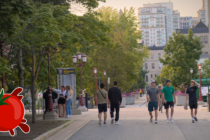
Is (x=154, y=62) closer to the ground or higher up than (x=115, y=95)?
higher up

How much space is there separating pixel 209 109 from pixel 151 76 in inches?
5424

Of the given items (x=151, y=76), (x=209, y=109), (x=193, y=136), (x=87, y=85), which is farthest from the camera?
(x=151, y=76)

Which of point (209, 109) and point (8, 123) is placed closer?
point (8, 123)

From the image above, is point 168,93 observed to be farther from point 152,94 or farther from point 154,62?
point 154,62

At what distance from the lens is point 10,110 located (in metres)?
8.57

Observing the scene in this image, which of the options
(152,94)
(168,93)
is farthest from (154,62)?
(152,94)

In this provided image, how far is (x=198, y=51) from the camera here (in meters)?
45.2

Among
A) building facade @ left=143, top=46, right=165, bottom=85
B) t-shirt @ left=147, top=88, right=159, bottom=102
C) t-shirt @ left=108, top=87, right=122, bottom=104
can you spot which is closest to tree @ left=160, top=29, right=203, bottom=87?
t-shirt @ left=147, top=88, right=159, bottom=102

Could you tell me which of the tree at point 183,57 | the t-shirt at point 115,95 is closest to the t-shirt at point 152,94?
the t-shirt at point 115,95

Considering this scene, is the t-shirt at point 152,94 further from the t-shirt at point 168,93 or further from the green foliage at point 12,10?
the green foliage at point 12,10

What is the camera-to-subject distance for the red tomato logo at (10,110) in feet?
28.0

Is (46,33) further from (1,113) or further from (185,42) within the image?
(185,42)

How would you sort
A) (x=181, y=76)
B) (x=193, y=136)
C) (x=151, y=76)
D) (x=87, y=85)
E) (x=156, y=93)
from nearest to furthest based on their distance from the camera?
1. (x=193, y=136)
2. (x=156, y=93)
3. (x=87, y=85)
4. (x=181, y=76)
5. (x=151, y=76)

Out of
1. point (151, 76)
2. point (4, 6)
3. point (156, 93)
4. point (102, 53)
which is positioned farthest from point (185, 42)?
point (151, 76)
